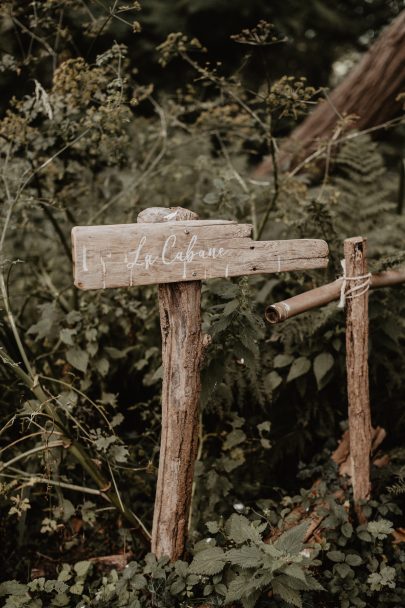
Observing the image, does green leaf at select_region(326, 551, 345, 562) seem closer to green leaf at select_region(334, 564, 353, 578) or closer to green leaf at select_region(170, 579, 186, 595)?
green leaf at select_region(334, 564, 353, 578)

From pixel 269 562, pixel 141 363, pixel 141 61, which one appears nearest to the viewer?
pixel 269 562

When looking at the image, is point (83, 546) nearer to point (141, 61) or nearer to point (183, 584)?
point (183, 584)

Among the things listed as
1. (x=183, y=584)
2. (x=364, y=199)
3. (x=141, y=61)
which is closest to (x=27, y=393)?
(x=183, y=584)

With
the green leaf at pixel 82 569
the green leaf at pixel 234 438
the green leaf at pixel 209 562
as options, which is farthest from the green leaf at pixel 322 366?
the green leaf at pixel 82 569

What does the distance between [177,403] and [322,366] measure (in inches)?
38.6

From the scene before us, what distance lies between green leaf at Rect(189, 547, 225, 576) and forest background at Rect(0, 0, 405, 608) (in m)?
0.01

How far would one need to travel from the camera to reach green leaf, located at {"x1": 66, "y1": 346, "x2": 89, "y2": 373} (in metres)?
2.56

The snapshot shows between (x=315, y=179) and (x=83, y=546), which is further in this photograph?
(x=315, y=179)

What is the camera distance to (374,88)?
14.2 feet

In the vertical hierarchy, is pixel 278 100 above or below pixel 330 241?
above

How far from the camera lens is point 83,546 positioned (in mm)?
2605

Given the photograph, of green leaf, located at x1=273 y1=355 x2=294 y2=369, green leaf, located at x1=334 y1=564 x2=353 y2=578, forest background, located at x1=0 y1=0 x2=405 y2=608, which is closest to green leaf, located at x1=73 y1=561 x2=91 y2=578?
forest background, located at x1=0 y1=0 x2=405 y2=608

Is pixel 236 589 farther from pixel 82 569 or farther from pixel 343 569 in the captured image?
pixel 82 569

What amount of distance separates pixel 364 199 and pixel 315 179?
1009 millimetres
